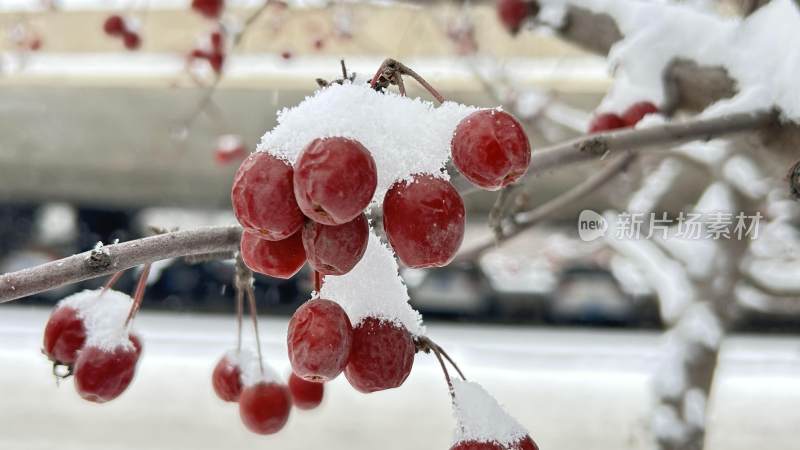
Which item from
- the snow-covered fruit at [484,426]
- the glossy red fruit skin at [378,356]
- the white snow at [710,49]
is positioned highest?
the white snow at [710,49]

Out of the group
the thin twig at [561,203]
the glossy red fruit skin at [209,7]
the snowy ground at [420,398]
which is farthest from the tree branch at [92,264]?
the snowy ground at [420,398]

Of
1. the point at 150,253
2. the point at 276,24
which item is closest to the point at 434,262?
the point at 150,253

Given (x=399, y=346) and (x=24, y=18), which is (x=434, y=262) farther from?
(x=24, y=18)

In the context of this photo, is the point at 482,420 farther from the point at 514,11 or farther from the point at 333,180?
the point at 514,11

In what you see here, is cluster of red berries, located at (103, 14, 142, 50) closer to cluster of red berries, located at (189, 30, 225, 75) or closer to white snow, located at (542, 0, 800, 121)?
cluster of red berries, located at (189, 30, 225, 75)

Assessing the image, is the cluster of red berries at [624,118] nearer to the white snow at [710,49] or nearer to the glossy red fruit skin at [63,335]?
the white snow at [710,49]

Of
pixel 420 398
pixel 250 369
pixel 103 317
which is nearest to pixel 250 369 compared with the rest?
pixel 250 369
